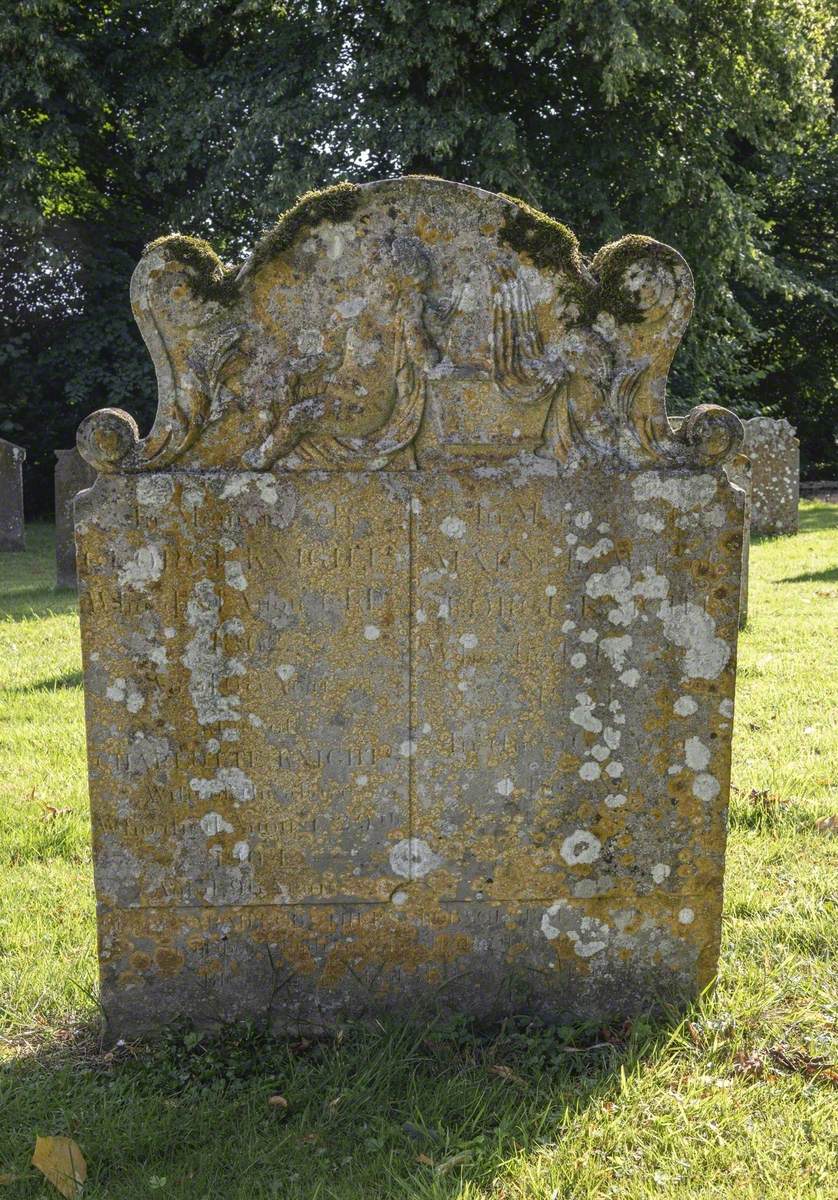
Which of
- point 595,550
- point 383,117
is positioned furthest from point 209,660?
point 383,117

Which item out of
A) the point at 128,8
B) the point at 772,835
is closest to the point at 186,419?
the point at 772,835

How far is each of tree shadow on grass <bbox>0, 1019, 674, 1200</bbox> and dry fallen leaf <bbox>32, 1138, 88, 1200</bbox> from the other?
3cm

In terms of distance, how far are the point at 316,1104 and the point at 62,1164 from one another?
2.39ft

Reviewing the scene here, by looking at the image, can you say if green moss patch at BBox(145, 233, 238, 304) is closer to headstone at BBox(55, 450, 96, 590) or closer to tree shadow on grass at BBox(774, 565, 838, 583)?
headstone at BBox(55, 450, 96, 590)

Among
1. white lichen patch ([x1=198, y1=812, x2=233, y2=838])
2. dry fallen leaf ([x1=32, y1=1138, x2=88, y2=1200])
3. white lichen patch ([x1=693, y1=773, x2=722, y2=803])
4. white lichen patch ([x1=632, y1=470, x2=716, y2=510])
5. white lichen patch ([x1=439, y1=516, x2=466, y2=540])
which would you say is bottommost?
dry fallen leaf ([x1=32, y1=1138, x2=88, y2=1200])

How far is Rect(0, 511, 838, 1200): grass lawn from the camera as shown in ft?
9.29

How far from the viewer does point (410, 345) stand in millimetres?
3324

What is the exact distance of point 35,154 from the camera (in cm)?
1698

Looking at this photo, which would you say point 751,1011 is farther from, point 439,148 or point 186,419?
point 439,148

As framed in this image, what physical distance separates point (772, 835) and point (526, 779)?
2081 mm

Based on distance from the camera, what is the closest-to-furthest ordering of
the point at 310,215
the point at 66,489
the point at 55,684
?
the point at 310,215 < the point at 55,684 < the point at 66,489

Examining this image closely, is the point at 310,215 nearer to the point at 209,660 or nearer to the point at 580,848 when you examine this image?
the point at 209,660

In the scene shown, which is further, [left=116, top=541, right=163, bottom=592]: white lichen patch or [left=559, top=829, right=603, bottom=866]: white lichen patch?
[left=559, top=829, right=603, bottom=866]: white lichen patch

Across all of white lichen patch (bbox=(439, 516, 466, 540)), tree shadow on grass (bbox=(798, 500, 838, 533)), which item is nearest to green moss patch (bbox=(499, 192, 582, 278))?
white lichen patch (bbox=(439, 516, 466, 540))
